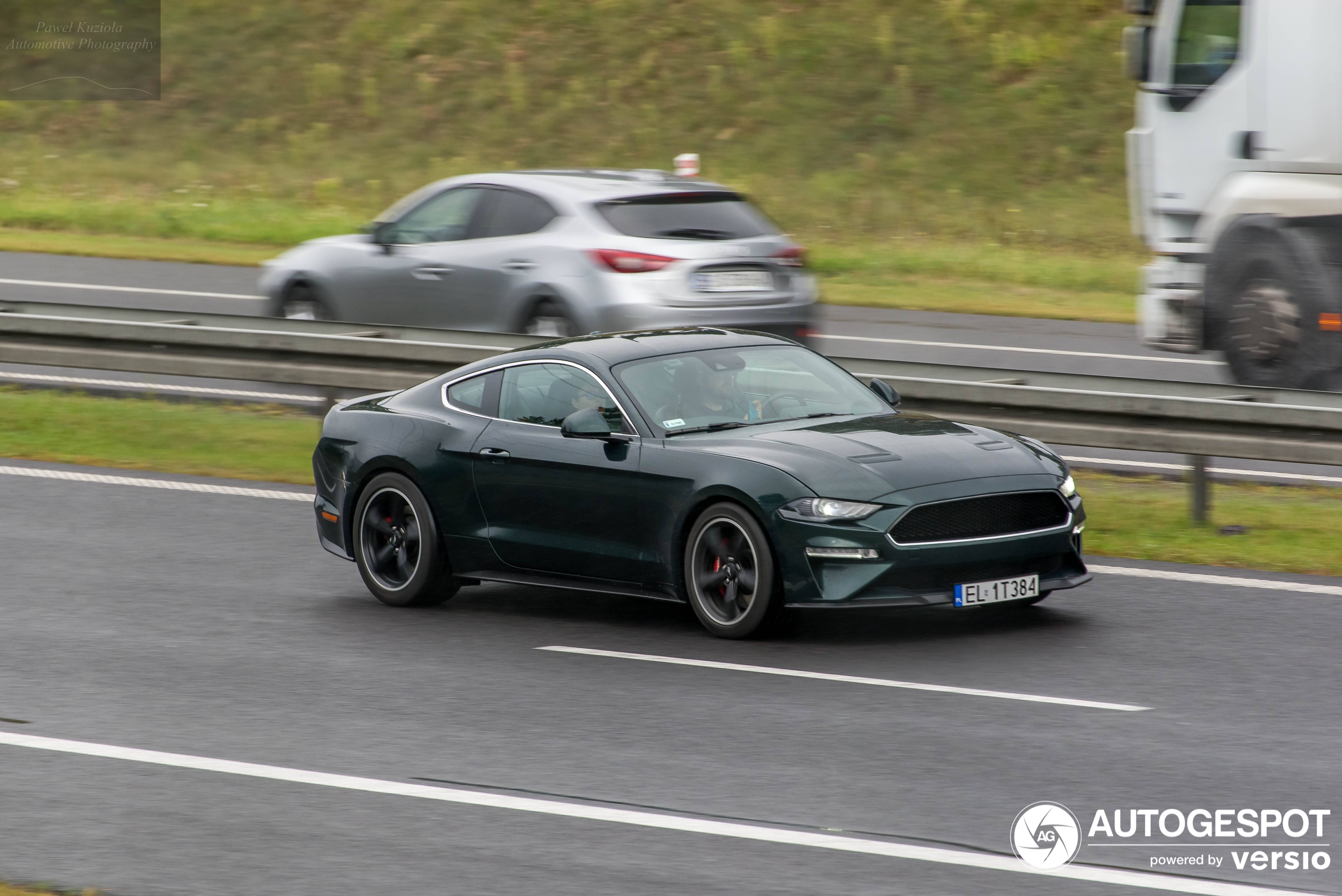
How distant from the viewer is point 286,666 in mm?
8945

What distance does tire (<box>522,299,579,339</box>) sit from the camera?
15617 millimetres

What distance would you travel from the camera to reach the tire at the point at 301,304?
58.0 ft

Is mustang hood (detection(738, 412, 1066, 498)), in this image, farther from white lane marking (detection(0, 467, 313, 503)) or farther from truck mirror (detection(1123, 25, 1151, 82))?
truck mirror (detection(1123, 25, 1151, 82))

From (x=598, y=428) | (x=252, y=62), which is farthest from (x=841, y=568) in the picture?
(x=252, y=62)

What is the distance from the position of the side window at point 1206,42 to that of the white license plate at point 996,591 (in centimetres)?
846

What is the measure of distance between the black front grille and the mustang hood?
0.12 metres

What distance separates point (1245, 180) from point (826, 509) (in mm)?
8633

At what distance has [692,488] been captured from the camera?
9.26 m

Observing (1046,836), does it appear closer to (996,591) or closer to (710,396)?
(996,591)

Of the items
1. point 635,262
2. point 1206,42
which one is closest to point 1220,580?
point 635,262

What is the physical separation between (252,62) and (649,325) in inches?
1036

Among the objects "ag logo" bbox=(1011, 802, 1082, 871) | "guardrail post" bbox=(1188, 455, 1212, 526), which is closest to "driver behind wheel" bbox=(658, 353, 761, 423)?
"guardrail post" bbox=(1188, 455, 1212, 526)

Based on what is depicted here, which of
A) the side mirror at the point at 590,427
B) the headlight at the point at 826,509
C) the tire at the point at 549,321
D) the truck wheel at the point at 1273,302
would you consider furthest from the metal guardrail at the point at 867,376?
the headlight at the point at 826,509

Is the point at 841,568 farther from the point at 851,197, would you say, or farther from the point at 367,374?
Answer: the point at 851,197
